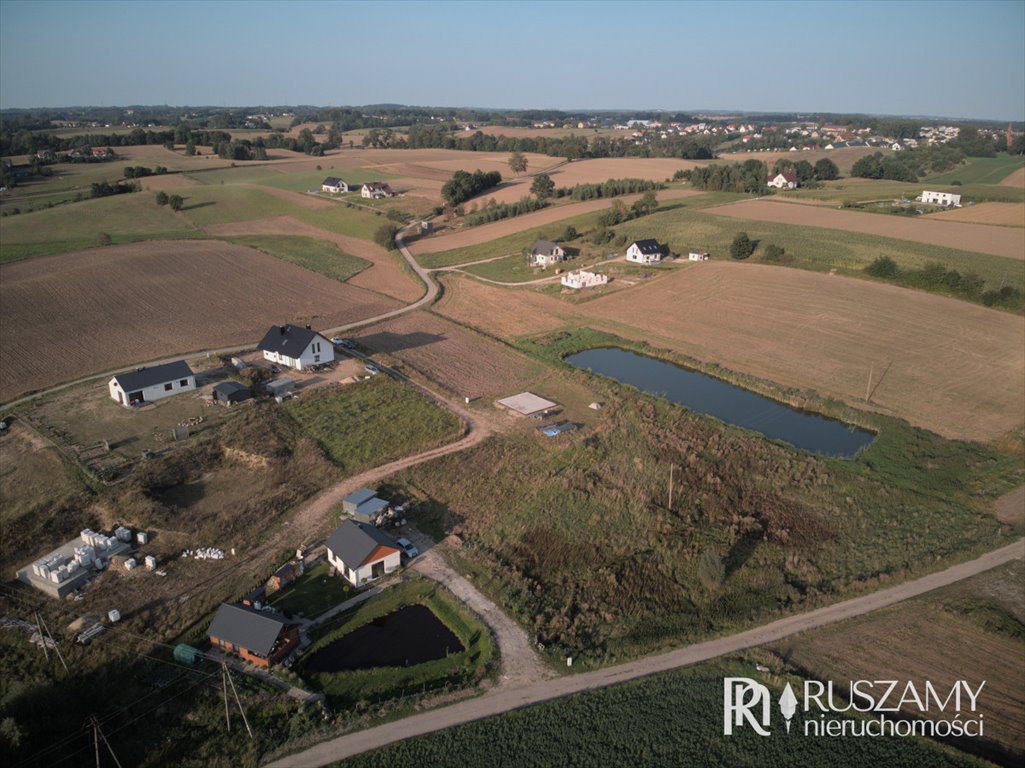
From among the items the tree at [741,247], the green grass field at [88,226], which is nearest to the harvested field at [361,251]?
the green grass field at [88,226]

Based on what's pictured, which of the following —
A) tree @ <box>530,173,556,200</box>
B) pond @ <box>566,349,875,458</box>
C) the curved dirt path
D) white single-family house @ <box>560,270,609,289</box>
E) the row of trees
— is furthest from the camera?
tree @ <box>530,173,556,200</box>

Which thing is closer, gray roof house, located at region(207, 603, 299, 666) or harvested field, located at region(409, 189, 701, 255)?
gray roof house, located at region(207, 603, 299, 666)

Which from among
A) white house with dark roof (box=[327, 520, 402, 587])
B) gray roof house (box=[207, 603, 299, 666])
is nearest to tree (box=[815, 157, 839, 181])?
white house with dark roof (box=[327, 520, 402, 587])

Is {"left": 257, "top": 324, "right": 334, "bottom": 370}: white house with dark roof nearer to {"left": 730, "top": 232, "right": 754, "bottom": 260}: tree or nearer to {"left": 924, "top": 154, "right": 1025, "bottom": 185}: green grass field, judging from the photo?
{"left": 730, "top": 232, "right": 754, "bottom": 260}: tree

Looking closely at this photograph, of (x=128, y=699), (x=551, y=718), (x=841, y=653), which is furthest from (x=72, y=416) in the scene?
(x=841, y=653)

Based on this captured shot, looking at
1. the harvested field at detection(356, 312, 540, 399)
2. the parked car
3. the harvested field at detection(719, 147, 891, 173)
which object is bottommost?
the parked car

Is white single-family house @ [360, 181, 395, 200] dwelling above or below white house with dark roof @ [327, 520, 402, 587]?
above

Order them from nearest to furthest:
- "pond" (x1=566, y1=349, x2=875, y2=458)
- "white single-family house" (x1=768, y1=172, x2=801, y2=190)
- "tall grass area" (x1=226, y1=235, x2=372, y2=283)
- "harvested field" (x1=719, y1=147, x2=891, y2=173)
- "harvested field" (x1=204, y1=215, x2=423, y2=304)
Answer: "pond" (x1=566, y1=349, x2=875, y2=458), "harvested field" (x1=204, y1=215, x2=423, y2=304), "tall grass area" (x1=226, y1=235, x2=372, y2=283), "white single-family house" (x1=768, y1=172, x2=801, y2=190), "harvested field" (x1=719, y1=147, x2=891, y2=173)

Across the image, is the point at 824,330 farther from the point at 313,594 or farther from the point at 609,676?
the point at 313,594

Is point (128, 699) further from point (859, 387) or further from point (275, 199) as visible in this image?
point (275, 199)
